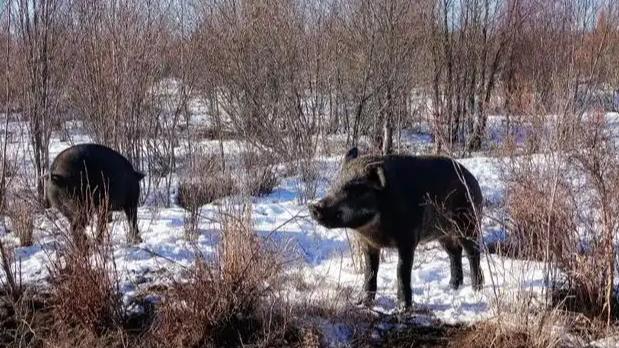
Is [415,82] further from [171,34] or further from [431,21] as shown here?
[171,34]

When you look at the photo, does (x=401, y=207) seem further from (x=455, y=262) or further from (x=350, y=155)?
(x=455, y=262)

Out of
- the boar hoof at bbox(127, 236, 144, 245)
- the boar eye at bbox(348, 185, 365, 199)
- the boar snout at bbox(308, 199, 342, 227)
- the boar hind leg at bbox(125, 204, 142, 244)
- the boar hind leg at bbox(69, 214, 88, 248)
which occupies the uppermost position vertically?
the boar eye at bbox(348, 185, 365, 199)

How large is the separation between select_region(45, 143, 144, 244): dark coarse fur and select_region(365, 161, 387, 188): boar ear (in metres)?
2.58

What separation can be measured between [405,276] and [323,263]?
5.59 ft

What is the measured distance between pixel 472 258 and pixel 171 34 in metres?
8.54

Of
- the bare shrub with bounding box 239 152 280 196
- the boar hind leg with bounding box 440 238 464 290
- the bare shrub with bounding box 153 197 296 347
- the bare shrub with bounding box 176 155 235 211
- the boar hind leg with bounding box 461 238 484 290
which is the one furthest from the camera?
the bare shrub with bounding box 239 152 280 196

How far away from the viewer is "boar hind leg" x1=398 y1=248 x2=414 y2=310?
4.85 metres

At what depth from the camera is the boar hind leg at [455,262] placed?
5539 millimetres

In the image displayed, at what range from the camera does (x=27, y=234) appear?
22.5 feet

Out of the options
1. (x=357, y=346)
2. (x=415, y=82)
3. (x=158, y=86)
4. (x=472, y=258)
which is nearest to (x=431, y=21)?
(x=415, y=82)

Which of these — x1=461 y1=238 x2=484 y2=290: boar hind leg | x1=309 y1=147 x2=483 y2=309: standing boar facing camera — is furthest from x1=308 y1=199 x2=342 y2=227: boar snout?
x1=461 y1=238 x2=484 y2=290: boar hind leg

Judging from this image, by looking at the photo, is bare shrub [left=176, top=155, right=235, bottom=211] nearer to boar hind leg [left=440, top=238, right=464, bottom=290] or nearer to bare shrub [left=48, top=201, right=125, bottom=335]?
bare shrub [left=48, top=201, right=125, bottom=335]

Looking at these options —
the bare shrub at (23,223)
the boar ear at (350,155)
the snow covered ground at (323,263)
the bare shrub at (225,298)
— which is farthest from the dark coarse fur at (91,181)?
the boar ear at (350,155)

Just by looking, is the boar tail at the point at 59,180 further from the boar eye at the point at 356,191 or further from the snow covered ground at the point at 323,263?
the boar eye at the point at 356,191
